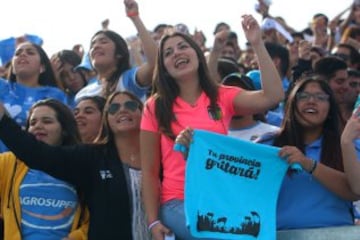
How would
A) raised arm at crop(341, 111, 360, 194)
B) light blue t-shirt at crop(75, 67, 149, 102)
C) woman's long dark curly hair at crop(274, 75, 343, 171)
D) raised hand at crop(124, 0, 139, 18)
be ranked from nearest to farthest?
raised arm at crop(341, 111, 360, 194) < woman's long dark curly hair at crop(274, 75, 343, 171) < raised hand at crop(124, 0, 139, 18) < light blue t-shirt at crop(75, 67, 149, 102)

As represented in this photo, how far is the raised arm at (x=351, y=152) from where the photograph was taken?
169 inches

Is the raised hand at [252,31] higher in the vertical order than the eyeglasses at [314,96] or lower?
higher

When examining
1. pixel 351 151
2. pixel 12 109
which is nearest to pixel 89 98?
pixel 12 109

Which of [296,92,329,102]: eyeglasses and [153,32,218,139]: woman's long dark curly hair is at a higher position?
[153,32,218,139]: woman's long dark curly hair

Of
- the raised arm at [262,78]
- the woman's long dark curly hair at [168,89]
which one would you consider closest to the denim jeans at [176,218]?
the woman's long dark curly hair at [168,89]

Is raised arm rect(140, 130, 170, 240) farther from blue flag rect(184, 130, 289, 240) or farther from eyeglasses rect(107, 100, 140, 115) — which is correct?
eyeglasses rect(107, 100, 140, 115)

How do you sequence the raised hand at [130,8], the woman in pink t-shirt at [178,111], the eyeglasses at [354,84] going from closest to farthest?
1. the woman in pink t-shirt at [178,111]
2. the raised hand at [130,8]
3. the eyeglasses at [354,84]

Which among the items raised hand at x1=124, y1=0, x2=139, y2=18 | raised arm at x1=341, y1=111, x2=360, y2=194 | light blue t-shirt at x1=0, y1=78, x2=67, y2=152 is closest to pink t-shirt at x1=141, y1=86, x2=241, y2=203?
raised arm at x1=341, y1=111, x2=360, y2=194

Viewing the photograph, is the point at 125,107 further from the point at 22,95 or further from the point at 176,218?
the point at 22,95

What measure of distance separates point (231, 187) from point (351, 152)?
691 millimetres

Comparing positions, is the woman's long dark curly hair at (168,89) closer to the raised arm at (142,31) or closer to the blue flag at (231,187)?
the blue flag at (231,187)

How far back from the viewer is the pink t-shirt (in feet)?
14.7

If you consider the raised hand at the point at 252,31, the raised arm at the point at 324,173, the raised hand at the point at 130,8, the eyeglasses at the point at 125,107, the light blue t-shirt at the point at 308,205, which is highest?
the raised hand at the point at 130,8

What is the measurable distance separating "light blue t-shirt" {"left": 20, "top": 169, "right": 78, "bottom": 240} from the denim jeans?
735 mm
